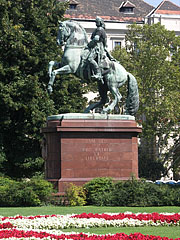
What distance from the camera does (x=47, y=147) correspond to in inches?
849

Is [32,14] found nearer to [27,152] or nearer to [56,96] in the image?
[56,96]

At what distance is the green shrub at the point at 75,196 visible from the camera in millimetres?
19234

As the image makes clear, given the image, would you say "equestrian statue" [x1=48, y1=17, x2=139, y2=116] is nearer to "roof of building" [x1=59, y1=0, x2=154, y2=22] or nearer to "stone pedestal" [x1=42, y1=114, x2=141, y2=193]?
"stone pedestal" [x1=42, y1=114, x2=141, y2=193]

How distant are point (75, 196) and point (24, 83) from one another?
1685 cm

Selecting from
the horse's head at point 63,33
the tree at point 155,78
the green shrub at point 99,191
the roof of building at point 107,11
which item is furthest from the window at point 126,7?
the green shrub at point 99,191

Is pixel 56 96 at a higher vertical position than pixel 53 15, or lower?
lower

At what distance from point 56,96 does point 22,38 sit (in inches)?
168

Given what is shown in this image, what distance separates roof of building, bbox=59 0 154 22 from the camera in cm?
5997

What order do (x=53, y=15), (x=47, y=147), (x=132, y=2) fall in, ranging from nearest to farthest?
(x=47, y=147) < (x=53, y=15) < (x=132, y=2)

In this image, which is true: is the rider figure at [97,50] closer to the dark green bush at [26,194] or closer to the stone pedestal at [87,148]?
the stone pedestal at [87,148]

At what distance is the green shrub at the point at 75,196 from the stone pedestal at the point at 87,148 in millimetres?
787

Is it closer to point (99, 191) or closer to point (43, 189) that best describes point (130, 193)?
point (99, 191)

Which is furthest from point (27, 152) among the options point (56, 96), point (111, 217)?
point (111, 217)

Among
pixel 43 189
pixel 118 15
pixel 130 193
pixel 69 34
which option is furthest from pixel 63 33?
pixel 118 15
